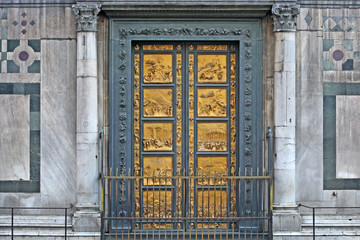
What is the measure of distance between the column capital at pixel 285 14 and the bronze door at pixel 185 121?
1038 mm

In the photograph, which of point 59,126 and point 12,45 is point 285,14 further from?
point 12,45

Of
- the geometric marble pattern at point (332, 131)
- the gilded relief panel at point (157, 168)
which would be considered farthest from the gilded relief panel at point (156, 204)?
the geometric marble pattern at point (332, 131)

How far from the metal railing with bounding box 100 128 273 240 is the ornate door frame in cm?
22

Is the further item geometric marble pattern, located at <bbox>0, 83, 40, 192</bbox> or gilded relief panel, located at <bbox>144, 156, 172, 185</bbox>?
gilded relief panel, located at <bbox>144, 156, 172, 185</bbox>

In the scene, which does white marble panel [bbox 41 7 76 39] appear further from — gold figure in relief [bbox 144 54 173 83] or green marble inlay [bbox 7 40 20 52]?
gold figure in relief [bbox 144 54 173 83]

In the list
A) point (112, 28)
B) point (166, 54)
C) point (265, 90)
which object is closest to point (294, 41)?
point (265, 90)

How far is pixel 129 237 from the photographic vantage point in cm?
1272

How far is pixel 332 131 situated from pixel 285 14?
2.42m

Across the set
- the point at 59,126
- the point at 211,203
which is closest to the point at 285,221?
the point at 211,203

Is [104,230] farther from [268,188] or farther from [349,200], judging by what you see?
[349,200]

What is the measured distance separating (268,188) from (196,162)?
1.49 meters

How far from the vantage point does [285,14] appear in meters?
12.6

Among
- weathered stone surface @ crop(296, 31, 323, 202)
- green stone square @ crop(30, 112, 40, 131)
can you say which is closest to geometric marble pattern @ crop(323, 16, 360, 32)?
weathered stone surface @ crop(296, 31, 323, 202)

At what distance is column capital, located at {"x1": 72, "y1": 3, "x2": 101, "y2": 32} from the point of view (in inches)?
495
